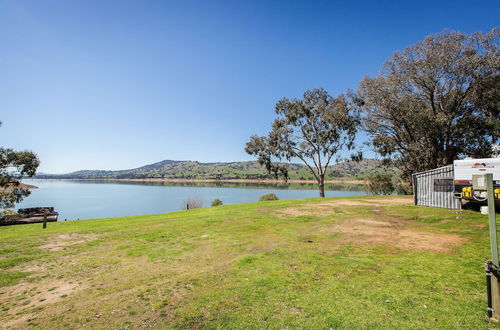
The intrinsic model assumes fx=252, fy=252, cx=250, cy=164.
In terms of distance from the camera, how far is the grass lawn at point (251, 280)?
15.2ft

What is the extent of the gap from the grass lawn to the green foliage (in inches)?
732

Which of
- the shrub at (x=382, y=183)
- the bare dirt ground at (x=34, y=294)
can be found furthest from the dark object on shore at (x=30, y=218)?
the shrub at (x=382, y=183)

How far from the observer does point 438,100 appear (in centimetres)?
2617

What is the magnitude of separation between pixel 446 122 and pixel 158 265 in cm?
2864

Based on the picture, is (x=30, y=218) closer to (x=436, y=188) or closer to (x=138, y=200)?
(x=436, y=188)

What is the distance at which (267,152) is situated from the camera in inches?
1502

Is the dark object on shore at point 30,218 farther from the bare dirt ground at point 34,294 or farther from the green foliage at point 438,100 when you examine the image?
the green foliage at point 438,100

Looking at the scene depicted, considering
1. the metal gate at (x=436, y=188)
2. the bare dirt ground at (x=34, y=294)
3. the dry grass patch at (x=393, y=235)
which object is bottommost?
the bare dirt ground at (x=34, y=294)

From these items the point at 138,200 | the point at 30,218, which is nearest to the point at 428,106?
the point at 30,218

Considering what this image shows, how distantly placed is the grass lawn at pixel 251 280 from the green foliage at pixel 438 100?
18584 millimetres

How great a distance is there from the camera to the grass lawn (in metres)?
4.62

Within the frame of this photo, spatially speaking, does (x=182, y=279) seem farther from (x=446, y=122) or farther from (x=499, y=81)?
(x=499, y=81)

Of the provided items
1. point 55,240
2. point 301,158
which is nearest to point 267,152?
point 301,158

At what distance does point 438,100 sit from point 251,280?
2949 centimetres
